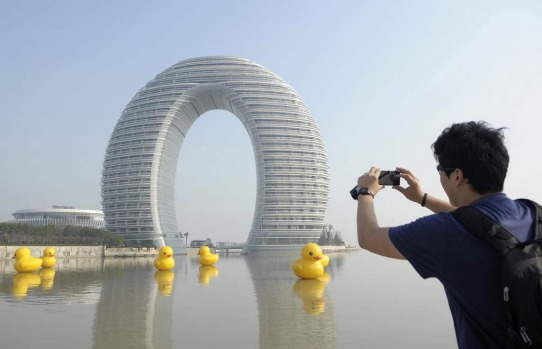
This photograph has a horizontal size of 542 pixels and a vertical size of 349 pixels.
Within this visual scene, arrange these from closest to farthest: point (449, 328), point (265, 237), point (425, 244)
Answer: point (425, 244) < point (449, 328) < point (265, 237)

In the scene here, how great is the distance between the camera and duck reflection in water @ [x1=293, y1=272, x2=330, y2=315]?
35.7 ft

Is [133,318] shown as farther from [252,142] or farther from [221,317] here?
[252,142]

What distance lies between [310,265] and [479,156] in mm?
16831

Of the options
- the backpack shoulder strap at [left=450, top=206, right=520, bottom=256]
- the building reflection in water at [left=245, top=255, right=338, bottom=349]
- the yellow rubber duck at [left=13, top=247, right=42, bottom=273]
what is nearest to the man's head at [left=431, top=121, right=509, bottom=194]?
the backpack shoulder strap at [left=450, top=206, right=520, bottom=256]

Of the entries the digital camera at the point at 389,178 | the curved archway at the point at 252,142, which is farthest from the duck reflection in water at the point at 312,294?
the curved archway at the point at 252,142

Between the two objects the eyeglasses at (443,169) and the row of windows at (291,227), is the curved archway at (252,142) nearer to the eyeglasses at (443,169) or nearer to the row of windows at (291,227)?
the row of windows at (291,227)

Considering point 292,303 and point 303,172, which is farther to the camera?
point 303,172

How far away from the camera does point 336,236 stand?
124000 millimetres

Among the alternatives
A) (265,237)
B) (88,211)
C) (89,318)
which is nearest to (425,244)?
(89,318)

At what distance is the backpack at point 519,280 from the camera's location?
1.66 meters

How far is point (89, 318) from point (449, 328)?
6669mm

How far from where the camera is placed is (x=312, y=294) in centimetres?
1382

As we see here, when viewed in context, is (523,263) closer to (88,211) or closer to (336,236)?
(336,236)

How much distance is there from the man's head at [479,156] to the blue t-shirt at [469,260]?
106 millimetres
